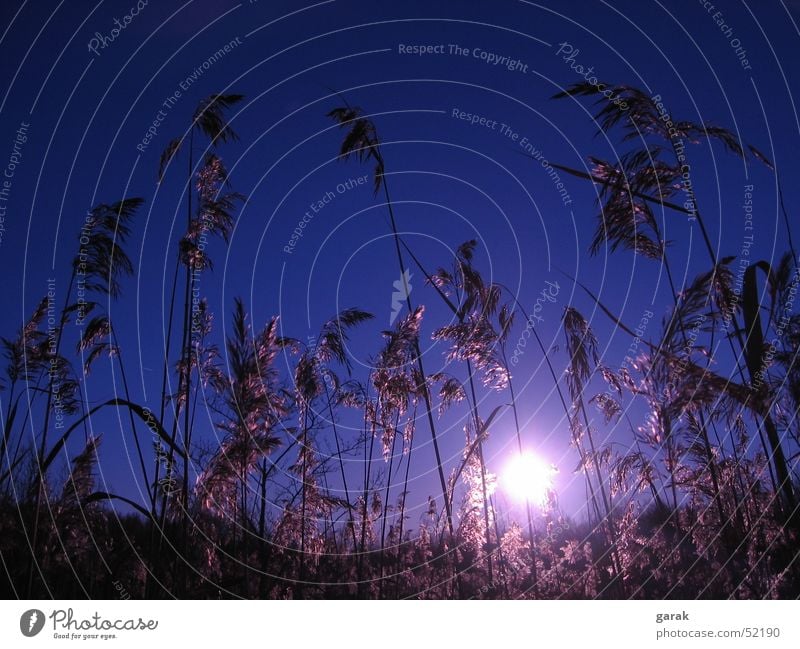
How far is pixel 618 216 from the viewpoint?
5.31m

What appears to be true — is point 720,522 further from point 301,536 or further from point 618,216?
point 301,536

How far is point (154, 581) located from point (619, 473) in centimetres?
395

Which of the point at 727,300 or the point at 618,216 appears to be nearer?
the point at 727,300

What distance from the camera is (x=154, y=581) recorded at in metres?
4.69

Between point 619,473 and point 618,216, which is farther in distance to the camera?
point 619,473

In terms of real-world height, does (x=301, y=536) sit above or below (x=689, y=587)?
above

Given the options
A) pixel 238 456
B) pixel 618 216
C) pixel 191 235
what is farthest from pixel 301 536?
pixel 618 216

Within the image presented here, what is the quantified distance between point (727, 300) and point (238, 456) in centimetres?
396
